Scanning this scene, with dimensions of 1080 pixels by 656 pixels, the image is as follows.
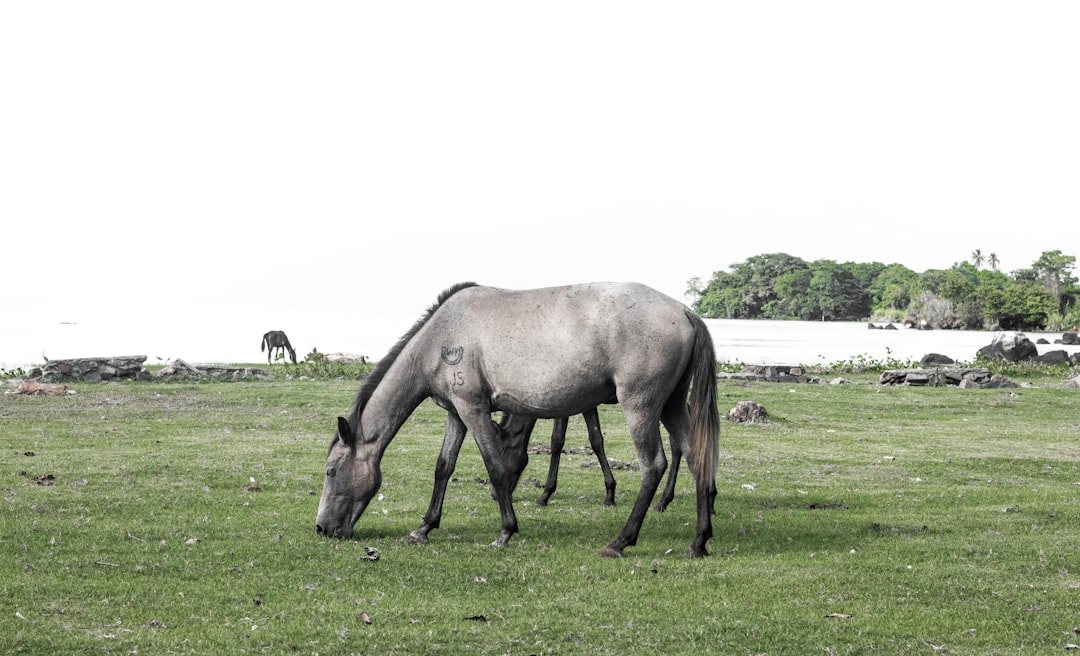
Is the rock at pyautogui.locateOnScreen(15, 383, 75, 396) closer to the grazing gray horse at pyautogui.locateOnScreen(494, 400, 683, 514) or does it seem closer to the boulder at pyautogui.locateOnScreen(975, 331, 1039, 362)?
the grazing gray horse at pyautogui.locateOnScreen(494, 400, 683, 514)

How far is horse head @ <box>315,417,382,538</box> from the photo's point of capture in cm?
859

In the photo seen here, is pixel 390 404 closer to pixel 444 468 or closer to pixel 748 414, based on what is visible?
pixel 444 468

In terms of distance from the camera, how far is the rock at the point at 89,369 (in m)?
24.6

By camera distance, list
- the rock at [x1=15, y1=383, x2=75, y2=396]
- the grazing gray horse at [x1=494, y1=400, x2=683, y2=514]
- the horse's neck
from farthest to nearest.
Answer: the rock at [x1=15, y1=383, x2=75, y2=396], the grazing gray horse at [x1=494, y1=400, x2=683, y2=514], the horse's neck

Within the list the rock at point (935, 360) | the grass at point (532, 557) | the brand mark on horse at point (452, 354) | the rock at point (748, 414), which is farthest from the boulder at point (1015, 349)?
the brand mark on horse at point (452, 354)

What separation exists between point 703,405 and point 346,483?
3.60 metres

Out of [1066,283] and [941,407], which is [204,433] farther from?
[1066,283]

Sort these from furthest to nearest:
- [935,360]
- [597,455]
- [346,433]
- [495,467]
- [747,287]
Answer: [747,287]
[935,360]
[597,455]
[346,433]
[495,467]

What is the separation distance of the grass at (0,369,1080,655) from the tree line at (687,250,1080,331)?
11594cm

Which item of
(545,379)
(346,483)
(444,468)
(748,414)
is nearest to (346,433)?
(346,483)

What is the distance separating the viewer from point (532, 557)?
793 cm

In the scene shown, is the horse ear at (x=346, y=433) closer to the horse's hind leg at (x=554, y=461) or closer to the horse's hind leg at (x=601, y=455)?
the horse's hind leg at (x=554, y=461)

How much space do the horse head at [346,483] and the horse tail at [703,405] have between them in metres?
3.20

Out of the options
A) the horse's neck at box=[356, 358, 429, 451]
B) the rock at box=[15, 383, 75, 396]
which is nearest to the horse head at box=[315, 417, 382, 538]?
the horse's neck at box=[356, 358, 429, 451]
